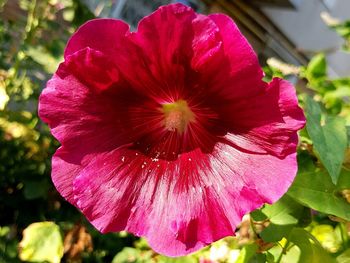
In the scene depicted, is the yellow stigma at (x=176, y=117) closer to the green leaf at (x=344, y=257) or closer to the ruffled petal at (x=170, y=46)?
the ruffled petal at (x=170, y=46)

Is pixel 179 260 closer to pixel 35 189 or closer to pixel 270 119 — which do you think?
pixel 270 119

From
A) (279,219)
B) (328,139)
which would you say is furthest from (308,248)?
(328,139)

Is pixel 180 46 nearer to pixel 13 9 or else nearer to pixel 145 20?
pixel 145 20

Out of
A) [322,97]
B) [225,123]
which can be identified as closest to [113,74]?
[225,123]

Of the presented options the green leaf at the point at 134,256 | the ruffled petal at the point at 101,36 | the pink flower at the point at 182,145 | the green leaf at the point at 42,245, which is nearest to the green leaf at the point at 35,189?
the green leaf at the point at 134,256

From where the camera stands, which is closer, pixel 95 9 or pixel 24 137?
pixel 24 137
